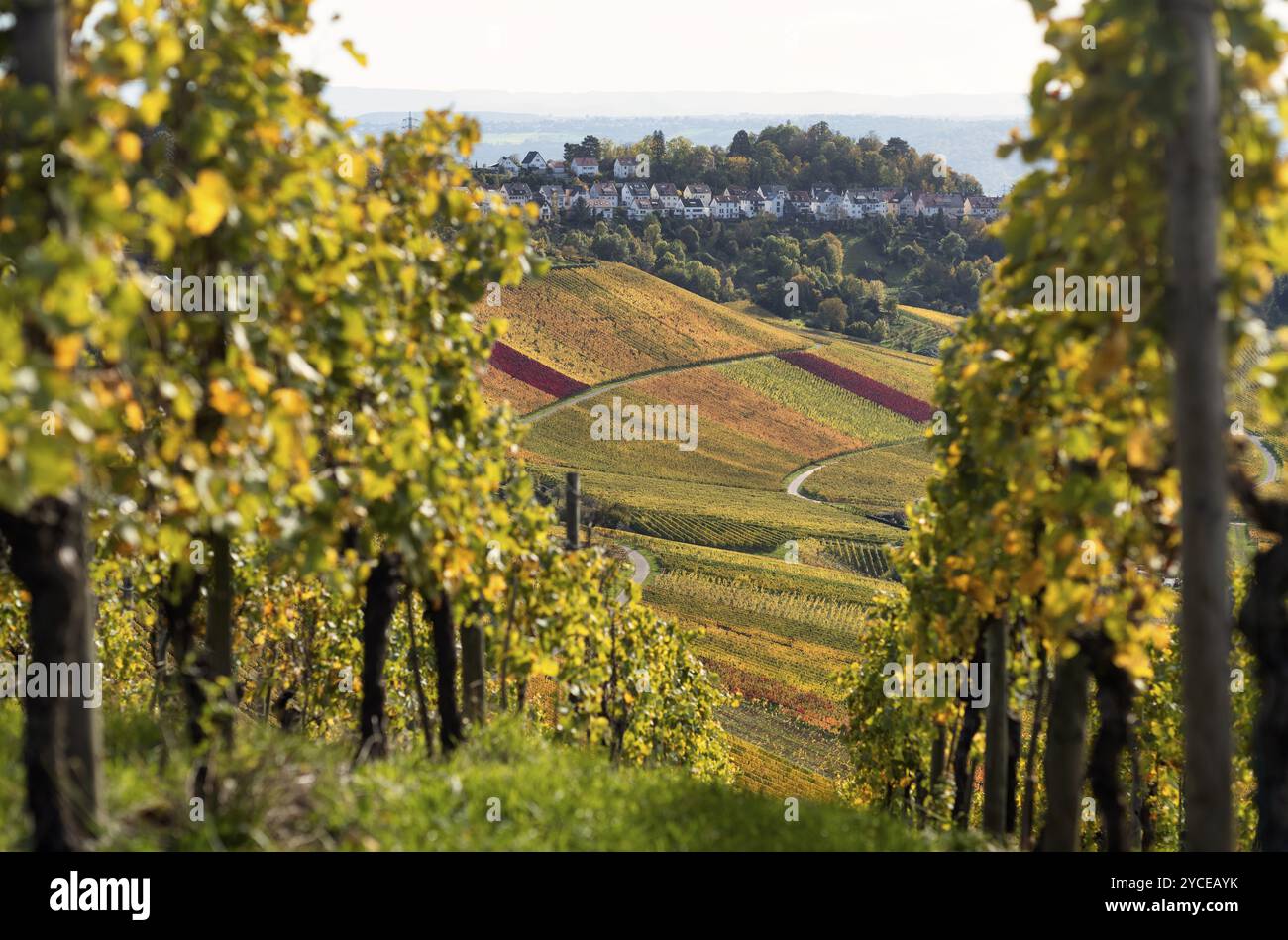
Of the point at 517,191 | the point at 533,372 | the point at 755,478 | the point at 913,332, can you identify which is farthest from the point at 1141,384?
the point at 517,191

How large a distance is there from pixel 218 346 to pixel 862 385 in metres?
126

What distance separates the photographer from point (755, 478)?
103 m

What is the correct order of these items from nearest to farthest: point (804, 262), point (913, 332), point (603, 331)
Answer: point (603, 331)
point (913, 332)
point (804, 262)

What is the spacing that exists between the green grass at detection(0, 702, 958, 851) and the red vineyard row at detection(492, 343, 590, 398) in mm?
100955

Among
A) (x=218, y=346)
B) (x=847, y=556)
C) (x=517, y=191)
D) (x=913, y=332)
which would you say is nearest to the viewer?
(x=218, y=346)

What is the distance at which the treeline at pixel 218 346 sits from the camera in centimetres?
467

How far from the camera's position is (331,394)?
7832 millimetres

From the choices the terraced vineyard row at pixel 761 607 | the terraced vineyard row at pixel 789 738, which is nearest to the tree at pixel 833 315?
the terraced vineyard row at pixel 761 607

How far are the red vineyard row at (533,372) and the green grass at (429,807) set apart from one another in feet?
331

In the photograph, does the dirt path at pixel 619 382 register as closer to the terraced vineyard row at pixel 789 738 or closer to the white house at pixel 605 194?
the terraced vineyard row at pixel 789 738

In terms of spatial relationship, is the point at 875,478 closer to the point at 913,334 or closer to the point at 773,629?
the point at 773,629

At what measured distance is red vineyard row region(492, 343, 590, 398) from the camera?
110 meters

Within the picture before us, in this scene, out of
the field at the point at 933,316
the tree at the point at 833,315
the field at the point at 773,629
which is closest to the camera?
the field at the point at 773,629

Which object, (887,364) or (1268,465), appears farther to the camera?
(887,364)
